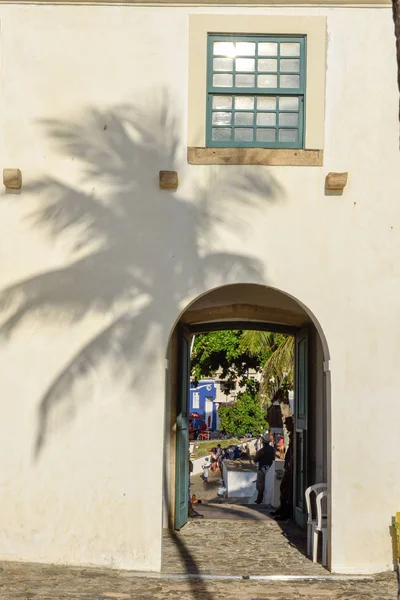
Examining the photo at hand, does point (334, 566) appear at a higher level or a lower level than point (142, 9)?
lower

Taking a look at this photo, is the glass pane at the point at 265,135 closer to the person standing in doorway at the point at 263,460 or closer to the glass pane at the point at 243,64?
the glass pane at the point at 243,64

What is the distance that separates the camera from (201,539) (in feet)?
35.5

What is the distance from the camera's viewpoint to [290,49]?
9250mm

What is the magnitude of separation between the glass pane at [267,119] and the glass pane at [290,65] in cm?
50

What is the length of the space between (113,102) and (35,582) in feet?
16.3

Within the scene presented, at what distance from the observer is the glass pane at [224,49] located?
30.4ft

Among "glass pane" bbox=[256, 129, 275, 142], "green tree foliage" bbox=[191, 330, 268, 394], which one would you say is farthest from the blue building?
"glass pane" bbox=[256, 129, 275, 142]

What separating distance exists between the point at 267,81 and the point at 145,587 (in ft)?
17.7

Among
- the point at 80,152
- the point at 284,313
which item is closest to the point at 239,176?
the point at 80,152

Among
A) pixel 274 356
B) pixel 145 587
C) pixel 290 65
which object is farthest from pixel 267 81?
pixel 274 356

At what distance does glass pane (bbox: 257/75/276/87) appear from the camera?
9305 mm

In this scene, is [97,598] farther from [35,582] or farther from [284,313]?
[284,313]

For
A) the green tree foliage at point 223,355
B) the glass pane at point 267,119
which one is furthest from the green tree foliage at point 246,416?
the glass pane at point 267,119

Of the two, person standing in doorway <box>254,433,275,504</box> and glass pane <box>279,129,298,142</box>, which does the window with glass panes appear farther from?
person standing in doorway <box>254,433,275,504</box>
